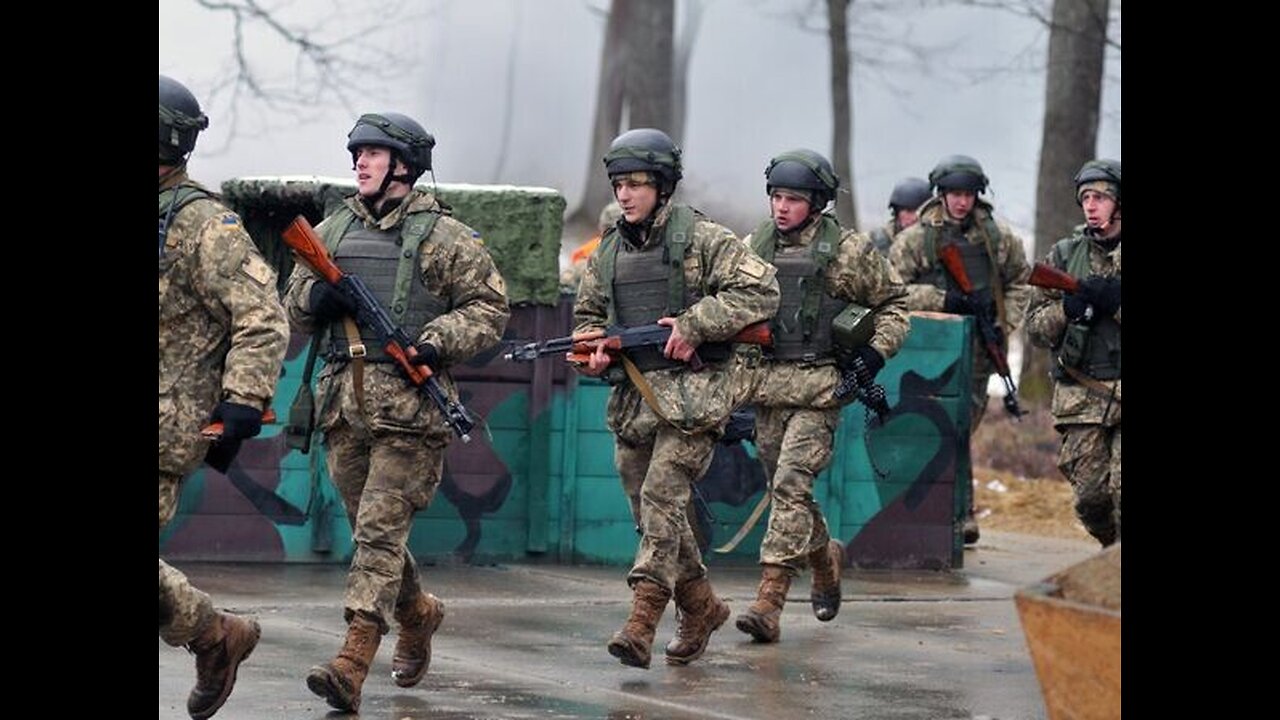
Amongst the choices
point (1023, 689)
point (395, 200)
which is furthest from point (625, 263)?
point (1023, 689)

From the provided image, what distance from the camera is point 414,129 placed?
8367mm

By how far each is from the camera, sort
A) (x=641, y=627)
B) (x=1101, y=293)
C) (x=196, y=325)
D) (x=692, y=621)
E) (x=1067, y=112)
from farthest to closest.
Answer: (x=1067, y=112) < (x=1101, y=293) < (x=692, y=621) < (x=641, y=627) < (x=196, y=325)

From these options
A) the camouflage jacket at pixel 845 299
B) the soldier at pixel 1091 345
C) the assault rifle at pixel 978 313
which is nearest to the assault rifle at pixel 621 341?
the camouflage jacket at pixel 845 299

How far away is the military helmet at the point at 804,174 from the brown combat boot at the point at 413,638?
257 cm

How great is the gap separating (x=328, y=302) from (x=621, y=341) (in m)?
1.34

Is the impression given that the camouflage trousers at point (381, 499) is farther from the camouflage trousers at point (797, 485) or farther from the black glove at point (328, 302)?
the camouflage trousers at point (797, 485)

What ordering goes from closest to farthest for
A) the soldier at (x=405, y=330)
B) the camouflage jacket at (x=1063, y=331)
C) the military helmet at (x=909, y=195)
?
1. the soldier at (x=405, y=330)
2. the camouflage jacket at (x=1063, y=331)
3. the military helmet at (x=909, y=195)

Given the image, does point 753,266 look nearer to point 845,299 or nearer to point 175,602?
point 845,299

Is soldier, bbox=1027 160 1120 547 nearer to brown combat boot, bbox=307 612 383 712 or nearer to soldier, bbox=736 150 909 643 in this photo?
soldier, bbox=736 150 909 643

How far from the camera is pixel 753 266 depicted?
909 centimetres

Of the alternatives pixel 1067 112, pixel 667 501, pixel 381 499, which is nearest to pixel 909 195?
pixel 667 501

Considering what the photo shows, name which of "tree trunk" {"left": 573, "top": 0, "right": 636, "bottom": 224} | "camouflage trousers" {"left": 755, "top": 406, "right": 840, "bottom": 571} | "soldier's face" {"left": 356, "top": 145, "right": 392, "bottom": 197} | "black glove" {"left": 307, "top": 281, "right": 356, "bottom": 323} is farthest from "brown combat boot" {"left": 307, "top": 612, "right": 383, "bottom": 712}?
"tree trunk" {"left": 573, "top": 0, "right": 636, "bottom": 224}

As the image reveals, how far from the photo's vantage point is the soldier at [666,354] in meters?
8.97

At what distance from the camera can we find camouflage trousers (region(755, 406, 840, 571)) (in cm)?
995
